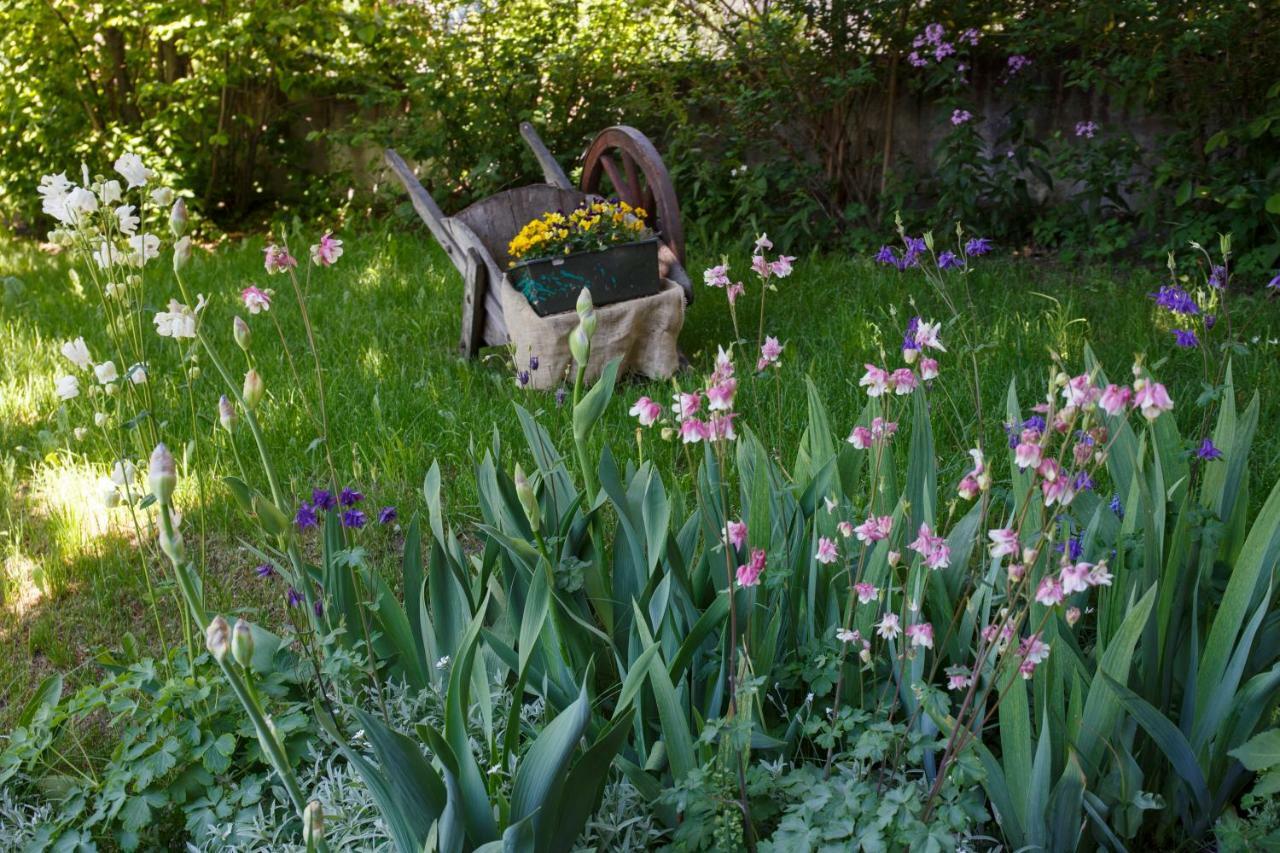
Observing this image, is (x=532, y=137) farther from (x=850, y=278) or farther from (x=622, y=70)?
(x=622, y=70)

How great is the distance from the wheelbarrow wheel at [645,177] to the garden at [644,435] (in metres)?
0.02

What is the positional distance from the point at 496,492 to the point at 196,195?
591 centimetres

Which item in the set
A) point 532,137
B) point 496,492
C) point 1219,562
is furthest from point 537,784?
point 532,137

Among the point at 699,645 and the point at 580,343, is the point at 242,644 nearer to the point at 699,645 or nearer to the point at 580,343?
the point at 580,343

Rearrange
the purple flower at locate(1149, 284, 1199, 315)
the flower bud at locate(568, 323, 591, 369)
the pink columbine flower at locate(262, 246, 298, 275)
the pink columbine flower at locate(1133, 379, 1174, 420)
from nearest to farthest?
the pink columbine flower at locate(1133, 379, 1174, 420), the flower bud at locate(568, 323, 591, 369), the pink columbine flower at locate(262, 246, 298, 275), the purple flower at locate(1149, 284, 1199, 315)

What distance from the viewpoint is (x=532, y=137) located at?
186 inches

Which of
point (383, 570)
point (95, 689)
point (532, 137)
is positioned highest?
point (532, 137)

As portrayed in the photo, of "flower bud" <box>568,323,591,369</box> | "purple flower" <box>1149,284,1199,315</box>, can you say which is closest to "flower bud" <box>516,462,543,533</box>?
"flower bud" <box>568,323,591,369</box>

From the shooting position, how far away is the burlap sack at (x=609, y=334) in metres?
3.72

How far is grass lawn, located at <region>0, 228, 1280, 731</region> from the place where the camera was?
2.67 metres

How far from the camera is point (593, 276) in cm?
379

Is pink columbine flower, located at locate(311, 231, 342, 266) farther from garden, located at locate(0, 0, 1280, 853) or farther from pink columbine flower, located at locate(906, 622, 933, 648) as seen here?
pink columbine flower, located at locate(906, 622, 933, 648)

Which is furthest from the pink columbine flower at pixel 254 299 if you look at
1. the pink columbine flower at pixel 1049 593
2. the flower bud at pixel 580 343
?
the pink columbine flower at pixel 1049 593

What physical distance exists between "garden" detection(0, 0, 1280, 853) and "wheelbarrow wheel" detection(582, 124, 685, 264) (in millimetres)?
21
